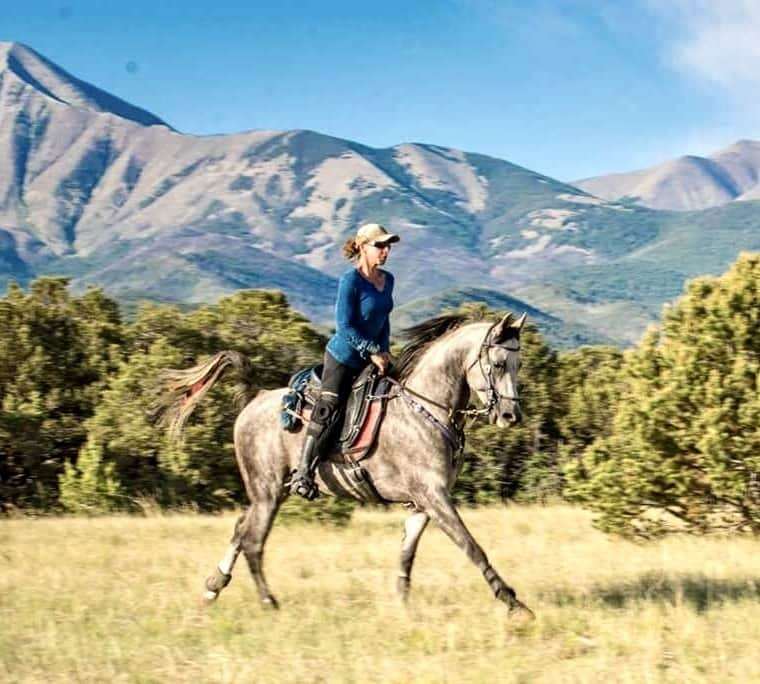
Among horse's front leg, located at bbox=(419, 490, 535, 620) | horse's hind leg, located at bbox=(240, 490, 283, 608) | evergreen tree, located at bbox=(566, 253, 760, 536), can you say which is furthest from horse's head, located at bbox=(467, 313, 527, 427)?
evergreen tree, located at bbox=(566, 253, 760, 536)

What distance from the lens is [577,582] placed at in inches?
431

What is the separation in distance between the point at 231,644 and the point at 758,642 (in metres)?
4.11

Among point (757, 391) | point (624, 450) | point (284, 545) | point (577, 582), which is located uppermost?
point (757, 391)

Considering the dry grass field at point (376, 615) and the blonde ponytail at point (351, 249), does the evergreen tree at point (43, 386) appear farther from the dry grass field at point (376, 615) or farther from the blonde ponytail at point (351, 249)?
the blonde ponytail at point (351, 249)

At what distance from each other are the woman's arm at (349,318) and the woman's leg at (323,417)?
339mm

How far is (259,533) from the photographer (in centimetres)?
998

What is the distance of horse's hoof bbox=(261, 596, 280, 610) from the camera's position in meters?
9.71

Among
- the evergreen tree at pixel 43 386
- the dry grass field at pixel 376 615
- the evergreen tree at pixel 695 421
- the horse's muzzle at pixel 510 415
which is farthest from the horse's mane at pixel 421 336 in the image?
the evergreen tree at pixel 43 386

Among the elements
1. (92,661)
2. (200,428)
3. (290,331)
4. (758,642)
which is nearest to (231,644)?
(92,661)

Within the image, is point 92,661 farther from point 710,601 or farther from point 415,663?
point 710,601

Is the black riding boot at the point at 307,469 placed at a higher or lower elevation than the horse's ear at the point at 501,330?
lower

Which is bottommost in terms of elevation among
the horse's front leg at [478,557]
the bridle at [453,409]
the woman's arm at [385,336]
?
the horse's front leg at [478,557]

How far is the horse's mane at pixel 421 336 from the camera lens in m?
9.53

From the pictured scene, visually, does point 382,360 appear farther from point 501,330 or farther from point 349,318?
point 501,330
